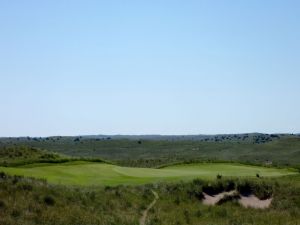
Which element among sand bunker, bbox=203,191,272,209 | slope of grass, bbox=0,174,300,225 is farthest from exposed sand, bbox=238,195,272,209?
slope of grass, bbox=0,174,300,225

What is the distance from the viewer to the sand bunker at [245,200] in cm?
2964

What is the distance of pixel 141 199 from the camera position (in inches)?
1067

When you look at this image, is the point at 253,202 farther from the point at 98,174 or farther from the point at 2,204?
the point at 2,204

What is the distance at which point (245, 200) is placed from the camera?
99.8 ft

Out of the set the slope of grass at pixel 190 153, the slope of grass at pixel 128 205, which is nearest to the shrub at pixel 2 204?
the slope of grass at pixel 128 205

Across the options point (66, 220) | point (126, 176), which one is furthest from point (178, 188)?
point (66, 220)

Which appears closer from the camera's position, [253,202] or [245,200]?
[253,202]

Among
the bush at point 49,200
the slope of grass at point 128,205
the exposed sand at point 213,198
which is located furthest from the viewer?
the exposed sand at point 213,198

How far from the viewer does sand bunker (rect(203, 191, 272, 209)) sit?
97.2ft

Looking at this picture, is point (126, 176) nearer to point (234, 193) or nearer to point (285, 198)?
point (234, 193)

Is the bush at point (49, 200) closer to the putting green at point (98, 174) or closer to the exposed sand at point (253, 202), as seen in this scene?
the putting green at point (98, 174)

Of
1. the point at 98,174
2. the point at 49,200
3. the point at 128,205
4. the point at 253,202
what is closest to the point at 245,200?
the point at 253,202

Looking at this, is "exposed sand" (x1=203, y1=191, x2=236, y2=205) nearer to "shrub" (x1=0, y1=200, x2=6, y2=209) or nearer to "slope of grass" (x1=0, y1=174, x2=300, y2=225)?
"slope of grass" (x1=0, y1=174, x2=300, y2=225)

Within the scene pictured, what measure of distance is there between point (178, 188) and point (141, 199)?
3157 millimetres
